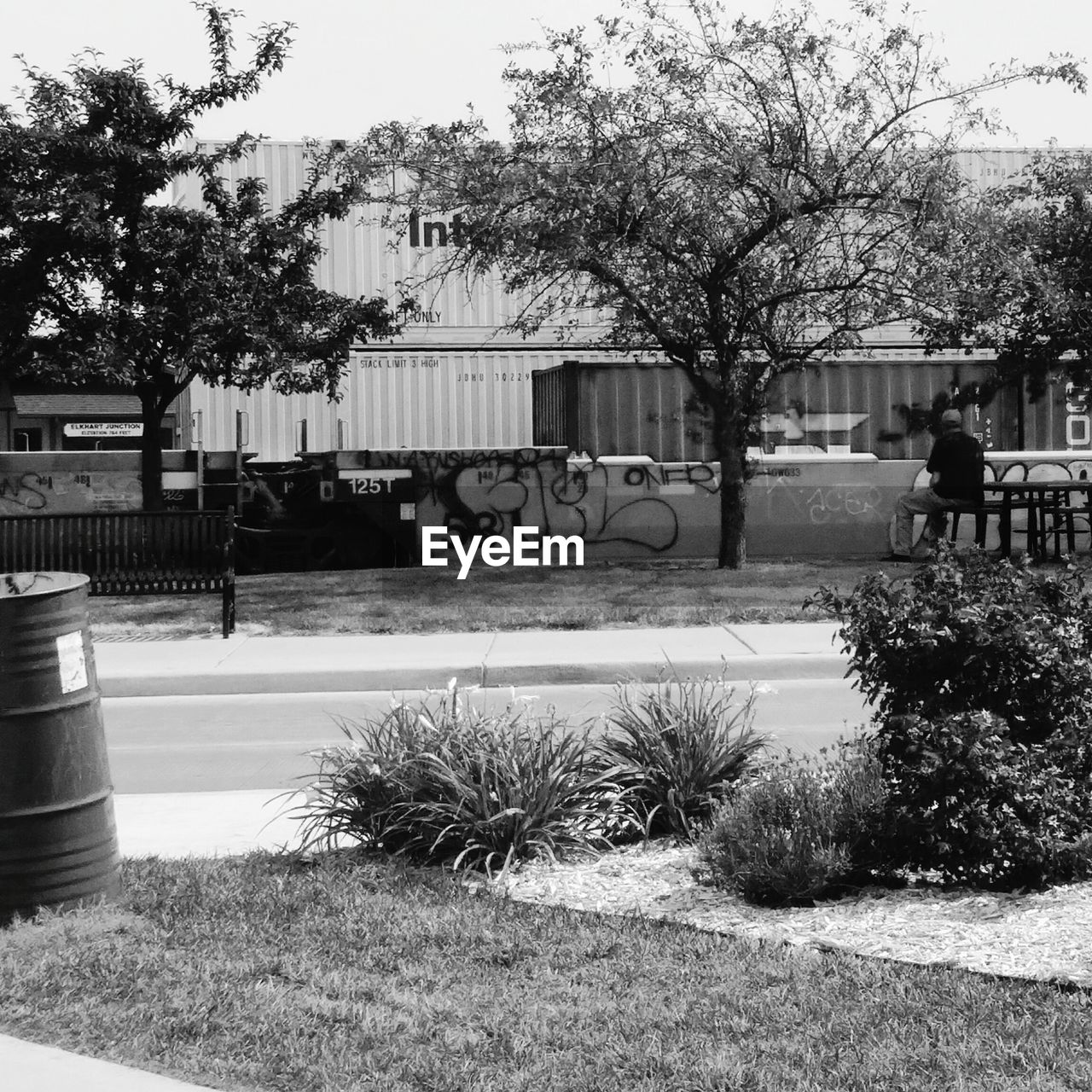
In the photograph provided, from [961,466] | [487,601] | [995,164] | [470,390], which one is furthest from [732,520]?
[995,164]

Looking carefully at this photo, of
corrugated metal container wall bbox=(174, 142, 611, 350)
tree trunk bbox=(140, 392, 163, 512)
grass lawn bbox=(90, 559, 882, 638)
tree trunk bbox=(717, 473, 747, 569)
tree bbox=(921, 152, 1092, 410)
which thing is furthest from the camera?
corrugated metal container wall bbox=(174, 142, 611, 350)

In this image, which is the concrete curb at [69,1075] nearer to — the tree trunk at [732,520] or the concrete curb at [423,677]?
the concrete curb at [423,677]

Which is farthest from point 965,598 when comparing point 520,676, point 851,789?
point 520,676

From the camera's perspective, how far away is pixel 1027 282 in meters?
16.4

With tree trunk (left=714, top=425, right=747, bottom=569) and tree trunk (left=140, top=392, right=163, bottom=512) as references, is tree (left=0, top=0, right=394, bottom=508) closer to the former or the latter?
tree trunk (left=140, top=392, right=163, bottom=512)

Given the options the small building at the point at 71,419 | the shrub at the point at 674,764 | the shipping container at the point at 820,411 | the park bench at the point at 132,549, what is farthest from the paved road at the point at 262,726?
the small building at the point at 71,419

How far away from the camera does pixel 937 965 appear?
4098 millimetres

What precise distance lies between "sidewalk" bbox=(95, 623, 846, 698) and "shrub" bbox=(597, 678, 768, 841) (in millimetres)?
4223

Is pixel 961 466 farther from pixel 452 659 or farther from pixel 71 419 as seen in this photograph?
pixel 71 419

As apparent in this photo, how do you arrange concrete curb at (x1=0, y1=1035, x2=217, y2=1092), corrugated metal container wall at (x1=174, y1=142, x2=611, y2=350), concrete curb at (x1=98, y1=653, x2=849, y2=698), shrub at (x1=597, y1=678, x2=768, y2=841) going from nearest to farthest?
concrete curb at (x1=0, y1=1035, x2=217, y2=1092) → shrub at (x1=597, y1=678, x2=768, y2=841) → concrete curb at (x1=98, y1=653, x2=849, y2=698) → corrugated metal container wall at (x1=174, y1=142, x2=611, y2=350)

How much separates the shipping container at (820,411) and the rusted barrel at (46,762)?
16.1 metres

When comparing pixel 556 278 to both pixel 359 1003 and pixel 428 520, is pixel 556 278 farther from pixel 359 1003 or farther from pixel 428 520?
pixel 359 1003

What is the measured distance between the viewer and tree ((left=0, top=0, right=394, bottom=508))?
53.1ft

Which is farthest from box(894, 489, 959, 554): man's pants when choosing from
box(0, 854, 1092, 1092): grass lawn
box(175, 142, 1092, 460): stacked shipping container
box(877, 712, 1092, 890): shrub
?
box(0, 854, 1092, 1092): grass lawn
